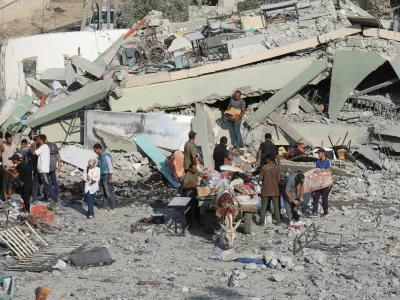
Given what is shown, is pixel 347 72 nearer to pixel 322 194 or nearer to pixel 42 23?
pixel 322 194

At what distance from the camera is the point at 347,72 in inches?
719

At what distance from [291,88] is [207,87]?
1.91m

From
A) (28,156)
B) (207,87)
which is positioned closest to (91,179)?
(28,156)

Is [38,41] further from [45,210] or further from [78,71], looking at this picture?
[45,210]

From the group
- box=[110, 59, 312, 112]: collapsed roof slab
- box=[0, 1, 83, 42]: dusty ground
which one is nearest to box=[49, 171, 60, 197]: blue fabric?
box=[110, 59, 312, 112]: collapsed roof slab

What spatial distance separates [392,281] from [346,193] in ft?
16.2

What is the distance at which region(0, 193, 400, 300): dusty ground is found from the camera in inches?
411

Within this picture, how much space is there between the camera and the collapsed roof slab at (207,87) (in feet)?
59.9

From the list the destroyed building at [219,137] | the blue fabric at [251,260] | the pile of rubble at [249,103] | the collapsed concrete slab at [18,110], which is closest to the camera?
the destroyed building at [219,137]

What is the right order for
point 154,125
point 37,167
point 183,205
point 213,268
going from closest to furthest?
point 213,268 < point 183,205 < point 37,167 < point 154,125

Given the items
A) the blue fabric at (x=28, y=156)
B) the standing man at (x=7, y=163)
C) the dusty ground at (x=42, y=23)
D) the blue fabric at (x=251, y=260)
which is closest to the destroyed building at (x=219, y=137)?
the blue fabric at (x=251, y=260)

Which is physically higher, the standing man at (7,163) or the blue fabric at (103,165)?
the blue fabric at (103,165)

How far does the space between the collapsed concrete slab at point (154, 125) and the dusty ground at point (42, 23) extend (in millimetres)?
18219

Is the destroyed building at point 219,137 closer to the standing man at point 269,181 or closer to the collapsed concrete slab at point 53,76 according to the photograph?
the collapsed concrete slab at point 53,76
